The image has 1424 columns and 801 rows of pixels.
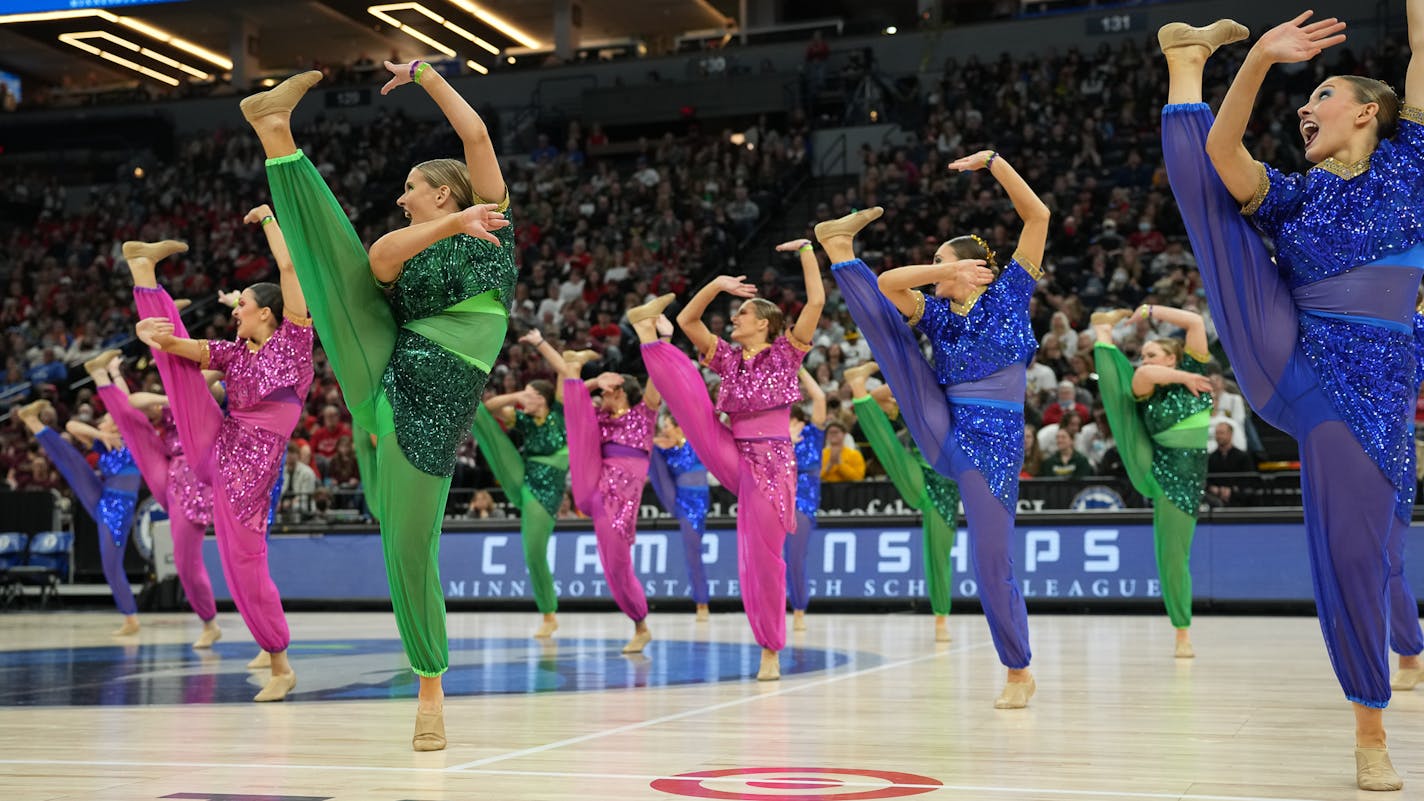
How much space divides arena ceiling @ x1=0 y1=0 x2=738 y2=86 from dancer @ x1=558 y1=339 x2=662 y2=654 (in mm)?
13648

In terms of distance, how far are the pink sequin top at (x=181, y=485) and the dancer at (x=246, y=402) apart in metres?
1.99

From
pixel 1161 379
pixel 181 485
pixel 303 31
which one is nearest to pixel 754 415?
pixel 1161 379

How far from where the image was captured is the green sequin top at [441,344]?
4469 mm

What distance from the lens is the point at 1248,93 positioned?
11.8ft

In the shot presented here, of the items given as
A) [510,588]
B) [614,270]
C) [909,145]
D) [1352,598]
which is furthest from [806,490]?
[909,145]

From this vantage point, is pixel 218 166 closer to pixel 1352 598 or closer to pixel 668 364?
pixel 668 364

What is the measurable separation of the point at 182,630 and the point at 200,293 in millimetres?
12053

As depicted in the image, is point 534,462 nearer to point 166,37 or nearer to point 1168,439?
point 1168,439

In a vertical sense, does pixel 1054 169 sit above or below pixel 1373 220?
above

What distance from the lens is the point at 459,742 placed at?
179 inches

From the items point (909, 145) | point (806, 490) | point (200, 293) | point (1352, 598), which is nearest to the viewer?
point (1352, 598)

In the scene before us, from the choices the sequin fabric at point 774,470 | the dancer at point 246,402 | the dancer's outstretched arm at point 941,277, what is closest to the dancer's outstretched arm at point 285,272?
the dancer at point 246,402

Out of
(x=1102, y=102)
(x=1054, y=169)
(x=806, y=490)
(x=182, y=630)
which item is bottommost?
(x=182, y=630)

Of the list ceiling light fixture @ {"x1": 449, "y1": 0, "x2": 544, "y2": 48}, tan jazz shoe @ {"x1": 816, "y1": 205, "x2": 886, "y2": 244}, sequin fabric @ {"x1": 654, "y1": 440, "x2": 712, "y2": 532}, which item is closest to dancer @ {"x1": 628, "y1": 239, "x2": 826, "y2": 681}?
tan jazz shoe @ {"x1": 816, "y1": 205, "x2": 886, "y2": 244}
